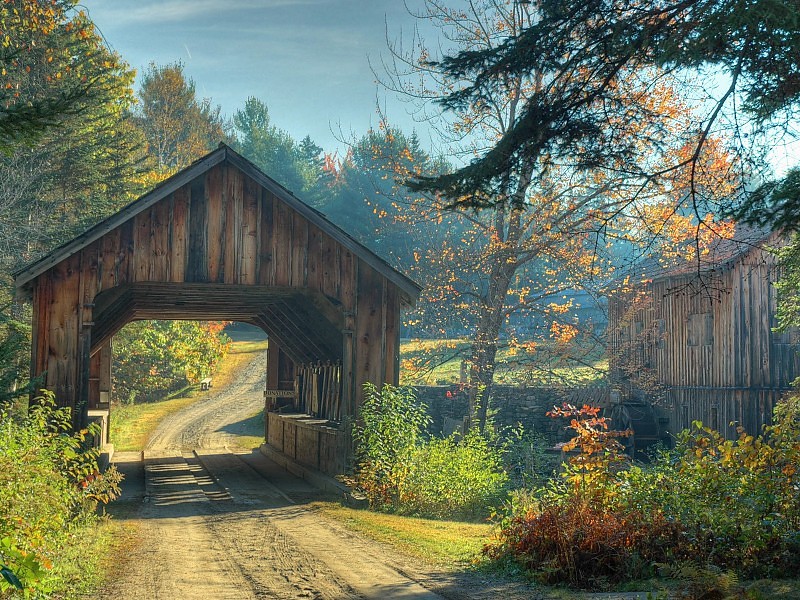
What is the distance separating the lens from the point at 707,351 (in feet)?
82.4

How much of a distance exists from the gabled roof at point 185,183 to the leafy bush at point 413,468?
2198 mm

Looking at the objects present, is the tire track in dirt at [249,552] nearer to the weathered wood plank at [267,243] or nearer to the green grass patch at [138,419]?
the weathered wood plank at [267,243]

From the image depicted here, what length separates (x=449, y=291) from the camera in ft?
74.1

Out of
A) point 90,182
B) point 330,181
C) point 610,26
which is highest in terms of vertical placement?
point 330,181

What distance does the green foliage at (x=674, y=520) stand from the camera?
7793 mm

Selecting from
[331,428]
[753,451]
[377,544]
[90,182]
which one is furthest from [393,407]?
[90,182]

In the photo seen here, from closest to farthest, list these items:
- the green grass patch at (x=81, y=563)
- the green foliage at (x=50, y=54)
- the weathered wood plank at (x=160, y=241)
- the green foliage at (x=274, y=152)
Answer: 1. the green grass patch at (x=81, y=563)
2. the weathered wood plank at (x=160, y=241)
3. the green foliage at (x=50, y=54)
4. the green foliage at (x=274, y=152)

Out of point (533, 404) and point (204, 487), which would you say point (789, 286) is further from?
point (533, 404)

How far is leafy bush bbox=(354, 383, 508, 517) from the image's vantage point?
13.4 metres

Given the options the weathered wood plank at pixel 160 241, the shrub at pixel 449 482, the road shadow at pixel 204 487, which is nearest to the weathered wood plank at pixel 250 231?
the weathered wood plank at pixel 160 241

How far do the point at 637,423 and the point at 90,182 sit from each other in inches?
771

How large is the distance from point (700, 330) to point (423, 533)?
56.9 feet

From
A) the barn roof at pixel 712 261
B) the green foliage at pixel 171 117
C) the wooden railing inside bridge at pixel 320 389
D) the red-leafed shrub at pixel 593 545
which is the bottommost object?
the red-leafed shrub at pixel 593 545

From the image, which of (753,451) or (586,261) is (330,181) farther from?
(753,451)
